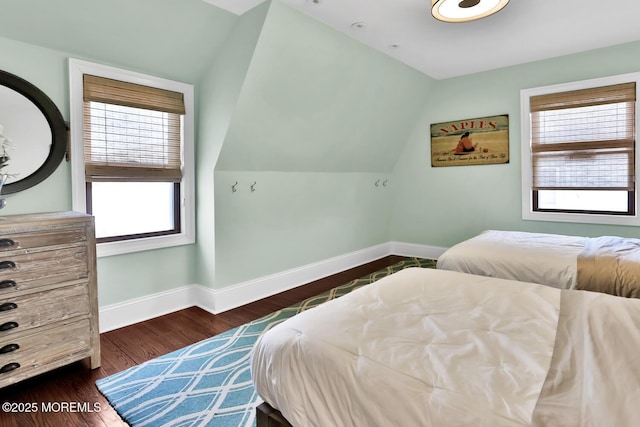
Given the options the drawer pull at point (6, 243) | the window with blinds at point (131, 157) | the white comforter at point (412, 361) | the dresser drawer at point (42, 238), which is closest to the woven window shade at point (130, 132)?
the window with blinds at point (131, 157)

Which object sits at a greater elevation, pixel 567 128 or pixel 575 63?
pixel 575 63

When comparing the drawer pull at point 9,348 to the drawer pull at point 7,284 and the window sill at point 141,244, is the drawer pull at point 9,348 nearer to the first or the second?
the drawer pull at point 7,284

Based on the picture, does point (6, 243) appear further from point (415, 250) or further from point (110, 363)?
point (415, 250)

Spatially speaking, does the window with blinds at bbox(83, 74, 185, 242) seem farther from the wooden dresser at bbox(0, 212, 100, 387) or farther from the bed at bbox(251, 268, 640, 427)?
the bed at bbox(251, 268, 640, 427)

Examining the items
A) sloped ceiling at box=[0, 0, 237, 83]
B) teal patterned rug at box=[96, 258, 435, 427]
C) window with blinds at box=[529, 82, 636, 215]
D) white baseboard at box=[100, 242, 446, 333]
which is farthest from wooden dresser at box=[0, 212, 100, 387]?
window with blinds at box=[529, 82, 636, 215]

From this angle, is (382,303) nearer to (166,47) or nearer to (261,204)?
(261,204)

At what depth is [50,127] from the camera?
2.47 metres

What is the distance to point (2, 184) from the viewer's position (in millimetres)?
2141

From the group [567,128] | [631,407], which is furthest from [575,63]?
[631,407]

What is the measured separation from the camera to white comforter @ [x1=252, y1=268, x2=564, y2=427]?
985mm

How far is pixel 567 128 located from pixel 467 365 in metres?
3.81

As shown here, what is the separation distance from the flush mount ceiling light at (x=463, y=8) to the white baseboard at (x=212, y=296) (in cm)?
272

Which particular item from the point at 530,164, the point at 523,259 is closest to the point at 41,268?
→ the point at 523,259

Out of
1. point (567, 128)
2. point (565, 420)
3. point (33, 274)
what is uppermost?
point (567, 128)
